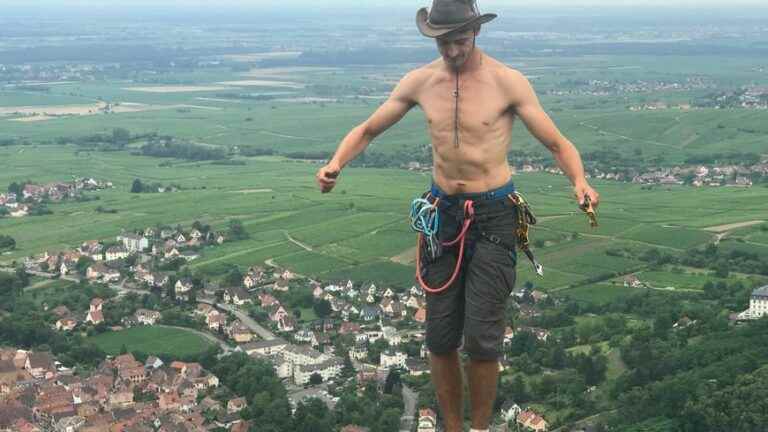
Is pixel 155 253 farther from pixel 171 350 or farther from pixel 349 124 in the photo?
pixel 349 124

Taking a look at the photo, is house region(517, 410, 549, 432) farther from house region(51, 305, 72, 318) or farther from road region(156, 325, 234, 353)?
house region(51, 305, 72, 318)

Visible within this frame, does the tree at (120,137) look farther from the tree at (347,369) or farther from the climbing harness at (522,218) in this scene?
the climbing harness at (522,218)

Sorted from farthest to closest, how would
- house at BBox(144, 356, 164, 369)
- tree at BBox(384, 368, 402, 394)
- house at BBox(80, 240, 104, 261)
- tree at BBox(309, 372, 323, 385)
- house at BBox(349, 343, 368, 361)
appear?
house at BBox(80, 240, 104, 261) < house at BBox(349, 343, 368, 361) < house at BBox(144, 356, 164, 369) < tree at BBox(309, 372, 323, 385) < tree at BBox(384, 368, 402, 394)

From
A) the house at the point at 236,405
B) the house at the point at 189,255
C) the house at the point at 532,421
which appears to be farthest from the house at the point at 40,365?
the house at the point at 189,255

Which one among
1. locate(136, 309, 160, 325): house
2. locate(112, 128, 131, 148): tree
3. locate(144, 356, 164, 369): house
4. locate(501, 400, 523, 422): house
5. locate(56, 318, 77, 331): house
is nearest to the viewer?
locate(501, 400, 523, 422): house

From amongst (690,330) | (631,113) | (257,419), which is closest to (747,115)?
(631,113)

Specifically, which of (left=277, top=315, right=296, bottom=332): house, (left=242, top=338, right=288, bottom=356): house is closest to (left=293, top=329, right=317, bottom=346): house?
(left=277, top=315, right=296, bottom=332): house
